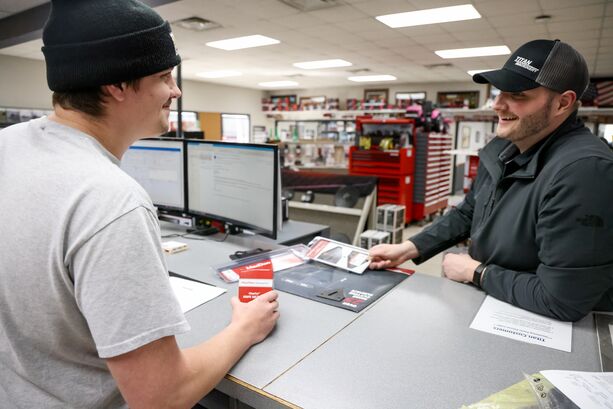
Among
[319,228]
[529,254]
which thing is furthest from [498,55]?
[529,254]

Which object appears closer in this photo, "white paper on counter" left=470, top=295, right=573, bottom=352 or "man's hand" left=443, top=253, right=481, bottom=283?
"white paper on counter" left=470, top=295, right=573, bottom=352

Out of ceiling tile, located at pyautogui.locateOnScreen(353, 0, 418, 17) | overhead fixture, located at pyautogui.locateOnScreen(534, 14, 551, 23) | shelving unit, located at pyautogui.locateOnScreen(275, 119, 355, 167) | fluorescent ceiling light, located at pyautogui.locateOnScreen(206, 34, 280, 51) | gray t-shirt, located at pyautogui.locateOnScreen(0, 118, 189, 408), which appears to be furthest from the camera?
shelving unit, located at pyautogui.locateOnScreen(275, 119, 355, 167)

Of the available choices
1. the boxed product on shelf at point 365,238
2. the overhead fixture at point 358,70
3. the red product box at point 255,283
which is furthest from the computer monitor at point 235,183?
the overhead fixture at point 358,70

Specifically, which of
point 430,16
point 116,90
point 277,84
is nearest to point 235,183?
point 116,90

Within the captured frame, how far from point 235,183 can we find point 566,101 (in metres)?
1.30

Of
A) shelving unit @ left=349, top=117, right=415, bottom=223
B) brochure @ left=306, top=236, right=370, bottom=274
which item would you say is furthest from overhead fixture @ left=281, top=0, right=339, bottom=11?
brochure @ left=306, top=236, right=370, bottom=274

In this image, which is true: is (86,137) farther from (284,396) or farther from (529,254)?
(529,254)

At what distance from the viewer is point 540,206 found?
1.20 metres

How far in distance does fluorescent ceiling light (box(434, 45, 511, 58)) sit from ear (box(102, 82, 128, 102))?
7141 millimetres

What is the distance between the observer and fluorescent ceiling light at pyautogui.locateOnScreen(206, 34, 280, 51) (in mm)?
6559

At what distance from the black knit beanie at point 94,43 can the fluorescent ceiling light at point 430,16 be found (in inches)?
191

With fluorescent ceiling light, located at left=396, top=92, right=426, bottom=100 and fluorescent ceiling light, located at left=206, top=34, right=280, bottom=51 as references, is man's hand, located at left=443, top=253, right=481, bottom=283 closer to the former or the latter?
fluorescent ceiling light, located at left=206, top=34, right=280, bottom=51

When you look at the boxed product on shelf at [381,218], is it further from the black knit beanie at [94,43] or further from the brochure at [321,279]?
the black knit beanie at [94,43]

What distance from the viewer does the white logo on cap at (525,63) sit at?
4.39 feet
